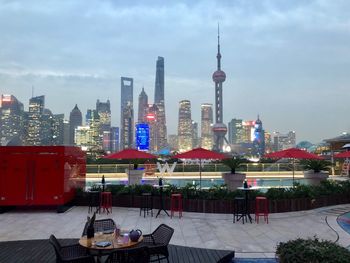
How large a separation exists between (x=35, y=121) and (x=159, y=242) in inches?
6819

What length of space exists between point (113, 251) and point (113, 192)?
9531 mm

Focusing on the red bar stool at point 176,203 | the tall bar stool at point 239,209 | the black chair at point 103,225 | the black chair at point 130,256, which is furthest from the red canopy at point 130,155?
the black chair at point 130,256

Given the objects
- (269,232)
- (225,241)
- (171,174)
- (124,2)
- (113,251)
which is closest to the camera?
(113,251)

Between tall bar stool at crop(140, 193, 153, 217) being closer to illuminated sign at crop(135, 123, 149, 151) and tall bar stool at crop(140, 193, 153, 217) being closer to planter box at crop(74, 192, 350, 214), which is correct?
planter box at crop(74, 192, 350, 214)

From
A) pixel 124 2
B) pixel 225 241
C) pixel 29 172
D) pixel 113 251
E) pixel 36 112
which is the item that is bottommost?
pixel 225 241

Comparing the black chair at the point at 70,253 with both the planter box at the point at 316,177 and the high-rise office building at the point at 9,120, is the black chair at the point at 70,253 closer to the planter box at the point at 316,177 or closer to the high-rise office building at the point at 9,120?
the planter box at the point at 316,177

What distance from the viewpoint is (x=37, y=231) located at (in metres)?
10.2

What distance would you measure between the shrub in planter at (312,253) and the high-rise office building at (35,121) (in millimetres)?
160439

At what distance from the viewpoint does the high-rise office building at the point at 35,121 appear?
6181 inches

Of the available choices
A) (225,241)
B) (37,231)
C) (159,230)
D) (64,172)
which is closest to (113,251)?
(159,230)

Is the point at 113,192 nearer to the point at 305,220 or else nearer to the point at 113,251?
the point at 305,220

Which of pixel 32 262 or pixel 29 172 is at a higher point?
pixel 29 172

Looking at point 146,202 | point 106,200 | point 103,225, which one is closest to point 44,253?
point 103,225

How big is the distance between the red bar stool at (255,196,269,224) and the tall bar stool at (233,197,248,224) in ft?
1.38
